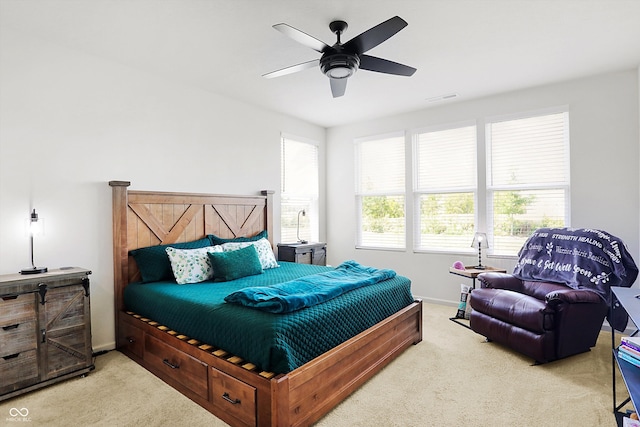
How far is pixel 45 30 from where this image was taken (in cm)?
267

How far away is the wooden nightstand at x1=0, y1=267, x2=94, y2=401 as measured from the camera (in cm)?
233

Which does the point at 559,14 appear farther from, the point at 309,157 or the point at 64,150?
the point at 64,150

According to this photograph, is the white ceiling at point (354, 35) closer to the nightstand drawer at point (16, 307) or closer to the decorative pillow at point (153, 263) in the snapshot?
the decorative pillow at point (153, 263)

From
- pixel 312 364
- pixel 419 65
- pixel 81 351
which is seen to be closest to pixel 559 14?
pixel 419 65

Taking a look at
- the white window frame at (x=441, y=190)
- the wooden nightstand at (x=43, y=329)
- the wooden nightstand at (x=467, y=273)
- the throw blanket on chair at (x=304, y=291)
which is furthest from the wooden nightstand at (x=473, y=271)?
the wooden nightstand at (x=43, y=329)

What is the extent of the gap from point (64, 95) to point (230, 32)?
61.9 inches

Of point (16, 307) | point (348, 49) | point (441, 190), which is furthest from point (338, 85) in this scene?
point (16, 307)

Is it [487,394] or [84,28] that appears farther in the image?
[84,28]

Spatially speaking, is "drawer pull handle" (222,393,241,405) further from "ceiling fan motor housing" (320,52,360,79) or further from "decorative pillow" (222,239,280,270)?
"ceiling fan motor housing" (320,52,360,79)

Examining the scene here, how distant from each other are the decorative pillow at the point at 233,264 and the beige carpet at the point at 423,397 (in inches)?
38.6

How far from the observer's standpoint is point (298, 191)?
5340 millimetres

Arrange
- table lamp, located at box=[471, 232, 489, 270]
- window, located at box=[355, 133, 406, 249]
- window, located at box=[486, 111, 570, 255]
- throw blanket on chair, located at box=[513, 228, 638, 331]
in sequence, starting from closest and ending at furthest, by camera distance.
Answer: throw blanket on chair, located at box=[513, 228, 638, 331] < window, located at box=[486, 111, 570, 255] < table lamp, located at box=[471, 232, 489, 270] < window, located at box=[355, 133, 406, 249]

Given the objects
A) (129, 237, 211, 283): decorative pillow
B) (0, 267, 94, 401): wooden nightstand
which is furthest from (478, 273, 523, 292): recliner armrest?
(0, 267, 94, 401): wooden nightstand

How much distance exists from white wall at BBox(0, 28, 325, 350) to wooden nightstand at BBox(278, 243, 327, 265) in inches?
50.1
